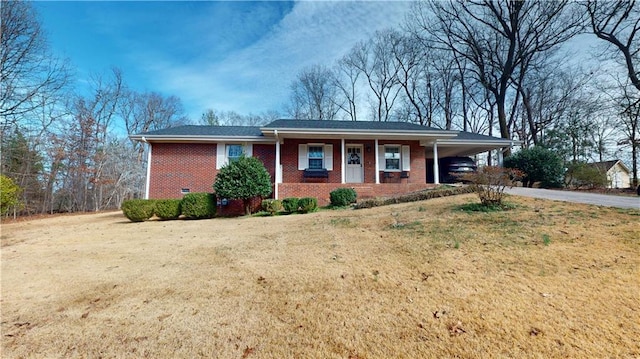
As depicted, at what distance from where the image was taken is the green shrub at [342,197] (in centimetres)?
1054

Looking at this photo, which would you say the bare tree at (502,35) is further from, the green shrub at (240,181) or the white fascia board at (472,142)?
the green shrub at (240,181)

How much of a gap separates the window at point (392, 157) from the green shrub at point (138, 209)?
34.0 feet

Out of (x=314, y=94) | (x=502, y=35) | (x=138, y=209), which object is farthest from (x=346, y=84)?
(x=138, y=209)

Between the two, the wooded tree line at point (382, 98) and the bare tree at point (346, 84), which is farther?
the bare tree at point (346, 84)

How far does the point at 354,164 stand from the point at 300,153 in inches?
109

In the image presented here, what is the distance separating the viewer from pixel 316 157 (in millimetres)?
13766

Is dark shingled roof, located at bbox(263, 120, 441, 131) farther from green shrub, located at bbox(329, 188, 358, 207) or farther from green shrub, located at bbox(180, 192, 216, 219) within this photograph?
green shrub, located at bbox(180, 192, 216, 219)

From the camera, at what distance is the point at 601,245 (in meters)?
3.87

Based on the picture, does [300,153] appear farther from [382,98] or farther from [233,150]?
[382,98]

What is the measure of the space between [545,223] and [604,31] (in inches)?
650

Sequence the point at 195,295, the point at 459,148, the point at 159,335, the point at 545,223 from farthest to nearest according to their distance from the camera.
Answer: the point at 459,148
the point at 545,223
the point at 195,295
the point at 159,335

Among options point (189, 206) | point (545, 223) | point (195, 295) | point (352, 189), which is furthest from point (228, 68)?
point (545, 223)

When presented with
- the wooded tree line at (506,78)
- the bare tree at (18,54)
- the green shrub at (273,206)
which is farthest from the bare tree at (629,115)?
the bare tree at (18,54)

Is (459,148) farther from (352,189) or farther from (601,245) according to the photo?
(601,245)
